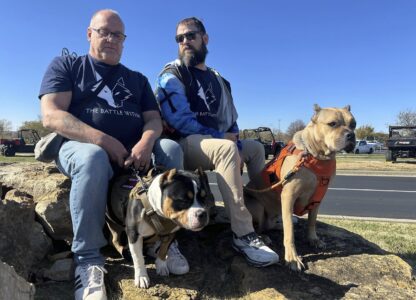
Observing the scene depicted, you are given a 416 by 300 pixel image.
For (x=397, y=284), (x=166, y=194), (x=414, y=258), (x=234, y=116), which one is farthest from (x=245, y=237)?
(x=414, y=258)

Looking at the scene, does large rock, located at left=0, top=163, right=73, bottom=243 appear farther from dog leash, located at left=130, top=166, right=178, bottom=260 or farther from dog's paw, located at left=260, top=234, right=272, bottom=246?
dog's paw, located at left=260, top=234, right=272, bottom=246

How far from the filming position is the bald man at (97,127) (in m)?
2.89

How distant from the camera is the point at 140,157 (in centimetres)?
322

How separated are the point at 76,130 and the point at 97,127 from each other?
255 mm

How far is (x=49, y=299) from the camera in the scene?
292 centimetres

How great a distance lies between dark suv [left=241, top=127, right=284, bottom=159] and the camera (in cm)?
2773

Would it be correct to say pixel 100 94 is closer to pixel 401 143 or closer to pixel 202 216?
pixel 202 216

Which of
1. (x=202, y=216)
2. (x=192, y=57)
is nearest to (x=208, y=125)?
(x=192, y=57)

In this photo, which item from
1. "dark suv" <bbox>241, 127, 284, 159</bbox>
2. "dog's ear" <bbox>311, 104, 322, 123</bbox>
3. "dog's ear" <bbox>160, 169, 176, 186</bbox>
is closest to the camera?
"dog's ear" <bbox>160, 169, 176, 186</bbox>

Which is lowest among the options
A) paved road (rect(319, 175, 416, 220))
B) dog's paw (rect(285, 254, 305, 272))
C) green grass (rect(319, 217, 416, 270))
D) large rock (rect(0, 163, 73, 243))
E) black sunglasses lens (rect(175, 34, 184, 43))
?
paved road (rect(319, 175, 416, 220))

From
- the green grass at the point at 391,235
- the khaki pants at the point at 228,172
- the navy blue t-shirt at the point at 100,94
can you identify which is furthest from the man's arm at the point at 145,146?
the green grass at the point at 391,235

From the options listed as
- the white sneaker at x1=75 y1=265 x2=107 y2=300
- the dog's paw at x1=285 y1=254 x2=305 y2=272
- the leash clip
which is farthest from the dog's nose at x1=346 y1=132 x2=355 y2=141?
the white sneaker at x1=75 y1=265 x2=107 y2=300

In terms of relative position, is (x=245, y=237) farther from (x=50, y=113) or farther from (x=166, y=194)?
(x=50, y=113)

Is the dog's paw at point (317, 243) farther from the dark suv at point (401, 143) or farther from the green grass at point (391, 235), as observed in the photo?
the dark suv at point (401, 143)
